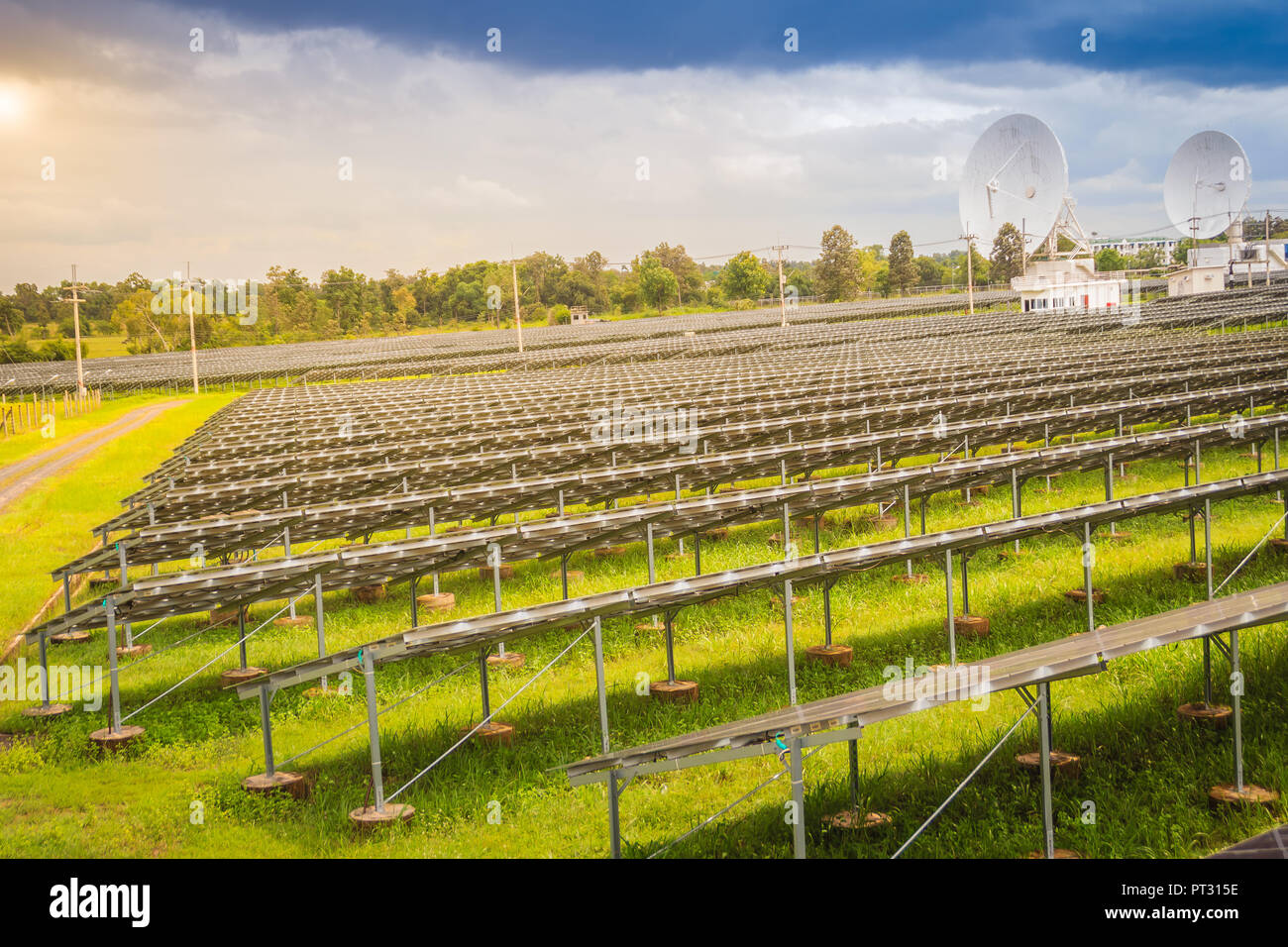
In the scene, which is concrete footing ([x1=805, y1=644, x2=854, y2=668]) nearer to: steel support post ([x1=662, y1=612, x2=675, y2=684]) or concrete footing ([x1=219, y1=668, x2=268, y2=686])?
steel support post ([x1=662, y1=612, x2=675, y2=684])

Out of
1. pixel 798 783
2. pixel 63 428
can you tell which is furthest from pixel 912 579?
pixel 63 428

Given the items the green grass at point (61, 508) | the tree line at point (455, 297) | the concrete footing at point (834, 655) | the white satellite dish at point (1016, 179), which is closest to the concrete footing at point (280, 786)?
the concrete footing at point (834, 655)

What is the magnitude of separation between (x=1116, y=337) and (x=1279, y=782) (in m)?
39.1

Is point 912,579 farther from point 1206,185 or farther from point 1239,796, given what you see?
point 1206,185

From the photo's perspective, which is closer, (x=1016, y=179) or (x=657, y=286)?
(x=1016, y=179)

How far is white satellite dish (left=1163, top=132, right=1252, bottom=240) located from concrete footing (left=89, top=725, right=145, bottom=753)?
3653 inches

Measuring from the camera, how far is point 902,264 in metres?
139

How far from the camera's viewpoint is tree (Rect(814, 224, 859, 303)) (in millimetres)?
134250

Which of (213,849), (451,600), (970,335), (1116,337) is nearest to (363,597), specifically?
(451,600)

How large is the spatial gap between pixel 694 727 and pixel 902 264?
135656 mm

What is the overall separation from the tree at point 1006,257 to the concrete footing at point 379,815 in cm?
13039

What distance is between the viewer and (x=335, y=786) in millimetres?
9805

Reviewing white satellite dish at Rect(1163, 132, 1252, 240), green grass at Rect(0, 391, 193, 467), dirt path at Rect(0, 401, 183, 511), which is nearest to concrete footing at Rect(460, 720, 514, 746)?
dirt path at Rect(0, 401, 183, 511)
